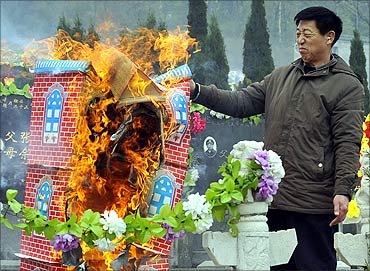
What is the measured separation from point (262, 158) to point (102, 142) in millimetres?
878

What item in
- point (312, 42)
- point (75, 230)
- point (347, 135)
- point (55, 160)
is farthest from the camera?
point (312, 42)

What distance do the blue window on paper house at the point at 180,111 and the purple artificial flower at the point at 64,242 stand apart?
0.81 metres

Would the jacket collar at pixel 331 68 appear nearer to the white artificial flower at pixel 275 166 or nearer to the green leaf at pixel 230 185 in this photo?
the white artificial flower at pixel 275 166

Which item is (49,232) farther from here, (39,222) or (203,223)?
(203,223)

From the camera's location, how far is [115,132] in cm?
463

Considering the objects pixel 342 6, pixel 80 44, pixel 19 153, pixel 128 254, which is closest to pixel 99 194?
pixel 128 254

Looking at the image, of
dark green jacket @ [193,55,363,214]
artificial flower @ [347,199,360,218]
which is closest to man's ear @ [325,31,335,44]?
dark green jacket @ [193,55,363,214]

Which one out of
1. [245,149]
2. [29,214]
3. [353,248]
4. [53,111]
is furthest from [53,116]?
[353,248]

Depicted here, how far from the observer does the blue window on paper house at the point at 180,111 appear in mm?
4602

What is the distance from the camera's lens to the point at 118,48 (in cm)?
496

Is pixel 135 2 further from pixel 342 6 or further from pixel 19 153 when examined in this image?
pixel 19 153

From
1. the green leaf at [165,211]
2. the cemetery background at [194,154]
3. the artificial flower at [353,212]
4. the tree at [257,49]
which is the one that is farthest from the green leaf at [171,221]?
the tree at [257,49]

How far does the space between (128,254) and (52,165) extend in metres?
0.62

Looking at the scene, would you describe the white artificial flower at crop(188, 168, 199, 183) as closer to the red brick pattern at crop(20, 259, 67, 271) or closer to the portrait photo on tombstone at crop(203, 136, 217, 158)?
the portrait photo on tombstone at crop(203, 136, 217, 158)
